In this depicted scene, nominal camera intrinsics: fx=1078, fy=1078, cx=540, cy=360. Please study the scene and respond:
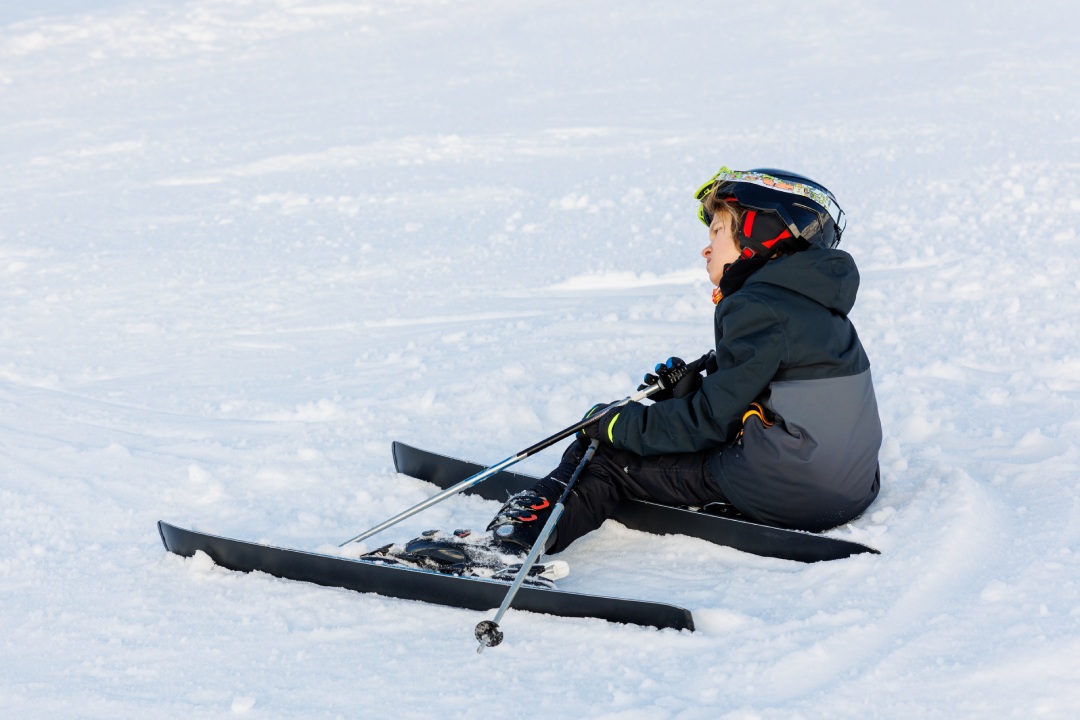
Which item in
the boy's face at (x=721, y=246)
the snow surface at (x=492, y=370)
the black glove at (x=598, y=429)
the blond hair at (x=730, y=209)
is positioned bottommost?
the snow surface at (x=492, y=370)

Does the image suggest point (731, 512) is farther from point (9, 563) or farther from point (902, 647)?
point (9, 563)

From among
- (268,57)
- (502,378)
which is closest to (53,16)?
(268,57)

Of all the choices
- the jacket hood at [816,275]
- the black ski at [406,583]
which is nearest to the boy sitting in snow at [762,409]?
the jacket hood at [816,275]

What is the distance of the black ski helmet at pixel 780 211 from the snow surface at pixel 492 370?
0.99m

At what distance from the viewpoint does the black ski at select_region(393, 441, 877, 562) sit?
3.46 metres

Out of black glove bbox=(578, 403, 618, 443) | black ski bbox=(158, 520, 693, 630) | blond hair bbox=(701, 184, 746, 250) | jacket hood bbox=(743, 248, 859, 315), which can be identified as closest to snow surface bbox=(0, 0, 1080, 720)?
black ski bbox=(158, 520, 693, 630)

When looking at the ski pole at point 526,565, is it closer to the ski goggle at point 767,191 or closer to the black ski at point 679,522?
the black ski at point 679,522

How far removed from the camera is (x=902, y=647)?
A: 2836 millimetres

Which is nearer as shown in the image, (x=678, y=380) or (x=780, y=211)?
(x=780, y=211)

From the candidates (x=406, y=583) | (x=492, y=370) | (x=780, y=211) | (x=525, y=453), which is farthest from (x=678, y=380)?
(x=492, y=370)

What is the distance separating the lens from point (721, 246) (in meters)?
3.59

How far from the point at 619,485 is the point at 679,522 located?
9.8 inches

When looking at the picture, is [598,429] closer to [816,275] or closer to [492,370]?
[816,275]

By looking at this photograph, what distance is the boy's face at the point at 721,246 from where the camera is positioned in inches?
140
